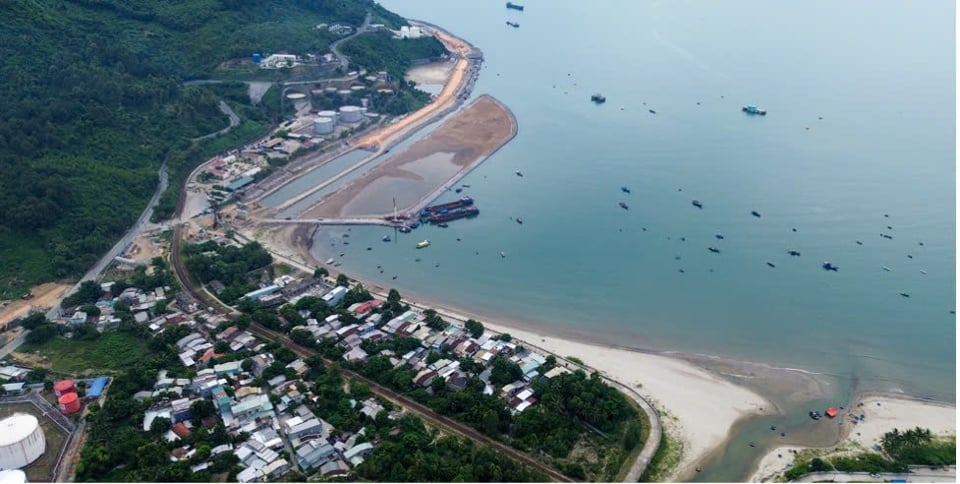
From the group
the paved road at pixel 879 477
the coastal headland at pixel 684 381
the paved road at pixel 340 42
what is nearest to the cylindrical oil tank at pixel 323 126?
the paved road at pixel 340 42

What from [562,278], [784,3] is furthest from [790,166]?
[784,3]

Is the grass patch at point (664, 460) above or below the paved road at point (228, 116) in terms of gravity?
above

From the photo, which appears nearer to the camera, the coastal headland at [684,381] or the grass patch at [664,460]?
the grass patch at [664,460]

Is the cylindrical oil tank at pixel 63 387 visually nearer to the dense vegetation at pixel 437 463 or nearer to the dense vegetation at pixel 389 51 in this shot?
the dense vegetation at pixel 437 463

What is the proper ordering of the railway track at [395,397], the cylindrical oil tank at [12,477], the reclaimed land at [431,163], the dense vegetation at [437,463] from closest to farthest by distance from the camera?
the cylindrical oil tank at [12,477] → the dense vegetation at [437,463] → the railway track at [395,397] → the reclaimed land at [431,163]

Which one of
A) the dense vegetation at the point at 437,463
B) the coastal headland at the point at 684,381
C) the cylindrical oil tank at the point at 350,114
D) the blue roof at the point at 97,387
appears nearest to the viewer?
the dense vegetation at the point at 437,463

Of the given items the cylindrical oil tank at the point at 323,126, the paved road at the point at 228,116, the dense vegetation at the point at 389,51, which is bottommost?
the paved road at the point at 228,116

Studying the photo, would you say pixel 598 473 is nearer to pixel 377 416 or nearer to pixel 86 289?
pixel 377 416
